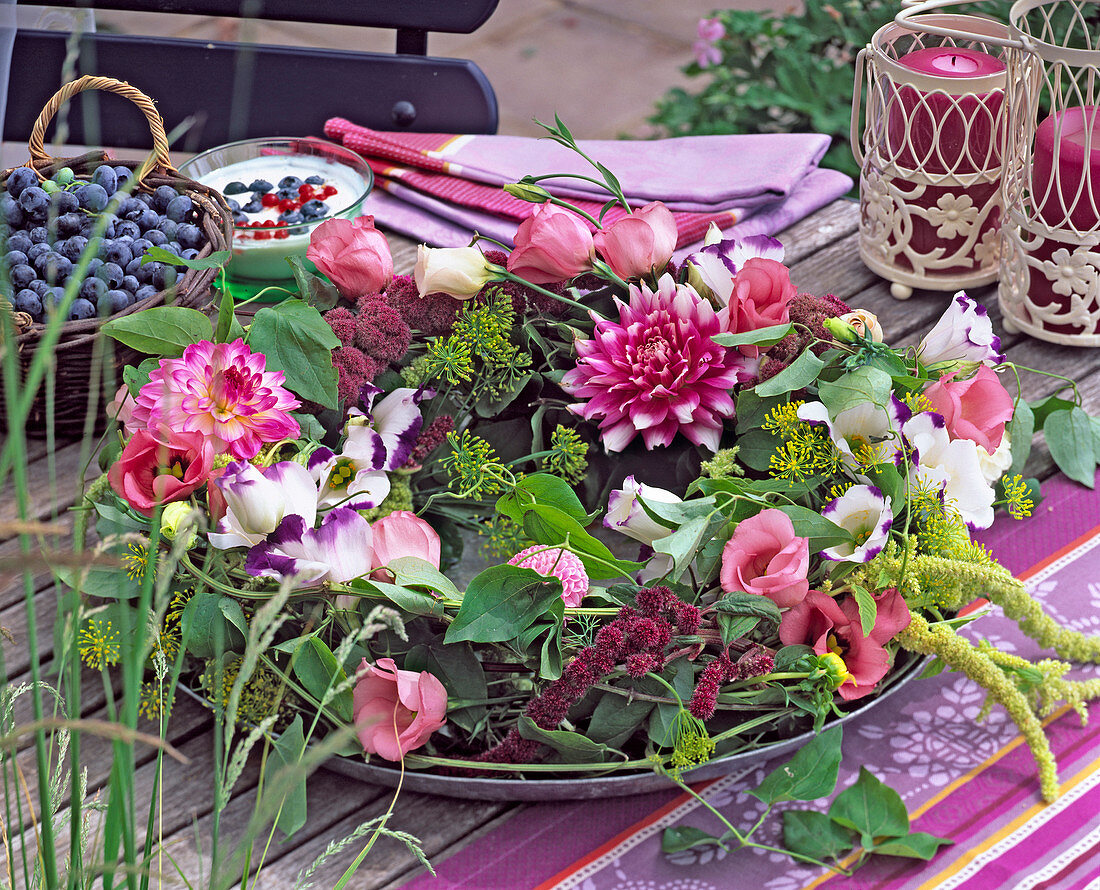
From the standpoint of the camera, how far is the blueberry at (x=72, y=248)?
85 cm

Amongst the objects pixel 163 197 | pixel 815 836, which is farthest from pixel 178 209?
pixel 815 836

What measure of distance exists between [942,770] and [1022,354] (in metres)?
0.50

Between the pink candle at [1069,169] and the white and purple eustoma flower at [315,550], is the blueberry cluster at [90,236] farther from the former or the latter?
the pink candle at [1069,169]

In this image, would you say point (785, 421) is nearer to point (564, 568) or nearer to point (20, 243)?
point (564, 568)

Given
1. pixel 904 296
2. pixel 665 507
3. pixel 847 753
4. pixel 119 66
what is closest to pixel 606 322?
pixel 665 507

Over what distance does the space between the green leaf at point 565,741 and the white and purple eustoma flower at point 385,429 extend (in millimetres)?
210

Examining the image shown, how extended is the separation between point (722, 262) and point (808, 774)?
0.35m

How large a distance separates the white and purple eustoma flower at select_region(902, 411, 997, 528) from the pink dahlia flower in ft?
0.75

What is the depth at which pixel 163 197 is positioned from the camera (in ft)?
3.03

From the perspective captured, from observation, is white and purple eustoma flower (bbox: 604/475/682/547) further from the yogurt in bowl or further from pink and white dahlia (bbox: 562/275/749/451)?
the yogurt in bowl

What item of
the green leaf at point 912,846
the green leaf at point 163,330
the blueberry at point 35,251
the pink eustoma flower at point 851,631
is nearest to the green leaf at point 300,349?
the green leaf at point 163,330

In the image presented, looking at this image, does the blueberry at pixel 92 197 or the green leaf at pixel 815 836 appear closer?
the green leaf at pixel 815 836

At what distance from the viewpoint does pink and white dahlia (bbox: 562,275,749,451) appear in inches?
28.4

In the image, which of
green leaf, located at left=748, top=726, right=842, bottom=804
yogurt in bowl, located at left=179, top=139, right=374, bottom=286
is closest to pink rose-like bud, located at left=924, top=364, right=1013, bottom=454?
green leaf, located at left=748, top=726, right=842, bottom=804
